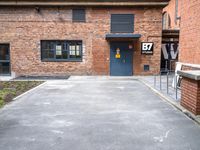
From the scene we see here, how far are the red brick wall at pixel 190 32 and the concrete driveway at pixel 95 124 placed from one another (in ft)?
8.24

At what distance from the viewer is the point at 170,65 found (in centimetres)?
1894

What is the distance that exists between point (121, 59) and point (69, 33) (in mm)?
3998

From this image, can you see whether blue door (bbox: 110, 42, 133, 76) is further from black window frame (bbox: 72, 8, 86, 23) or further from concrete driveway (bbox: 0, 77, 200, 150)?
concrete driveway (bbox: 0, 77, 200, 150)

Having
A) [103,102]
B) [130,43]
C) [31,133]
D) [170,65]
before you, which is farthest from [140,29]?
[31,133]

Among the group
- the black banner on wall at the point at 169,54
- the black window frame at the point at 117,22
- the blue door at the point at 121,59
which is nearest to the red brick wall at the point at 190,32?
the black window frame at the point at 117,22

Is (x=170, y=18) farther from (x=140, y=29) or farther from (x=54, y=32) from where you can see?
(x=54, y=32)

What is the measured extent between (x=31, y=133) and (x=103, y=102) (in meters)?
3.79

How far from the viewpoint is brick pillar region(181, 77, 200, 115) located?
666 cm

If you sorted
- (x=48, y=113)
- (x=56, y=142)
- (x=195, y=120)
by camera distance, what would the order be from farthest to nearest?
(x=48, y=113)
(x=195, y=120)
(x=56, y=142)

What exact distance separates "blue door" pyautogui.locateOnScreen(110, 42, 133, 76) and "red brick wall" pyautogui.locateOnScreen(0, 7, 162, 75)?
31 centimetres

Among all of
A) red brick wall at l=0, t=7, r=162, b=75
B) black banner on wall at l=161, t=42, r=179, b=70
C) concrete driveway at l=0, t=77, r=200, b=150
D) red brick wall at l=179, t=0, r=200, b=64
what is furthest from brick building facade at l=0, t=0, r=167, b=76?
concrete driveway at l=0, t=77, r=200, b=150

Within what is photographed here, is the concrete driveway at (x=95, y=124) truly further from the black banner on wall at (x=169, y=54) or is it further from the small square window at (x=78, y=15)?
the black banner on wall at (x=169, y=54)

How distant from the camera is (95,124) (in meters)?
6.20

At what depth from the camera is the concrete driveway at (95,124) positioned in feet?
16.0
